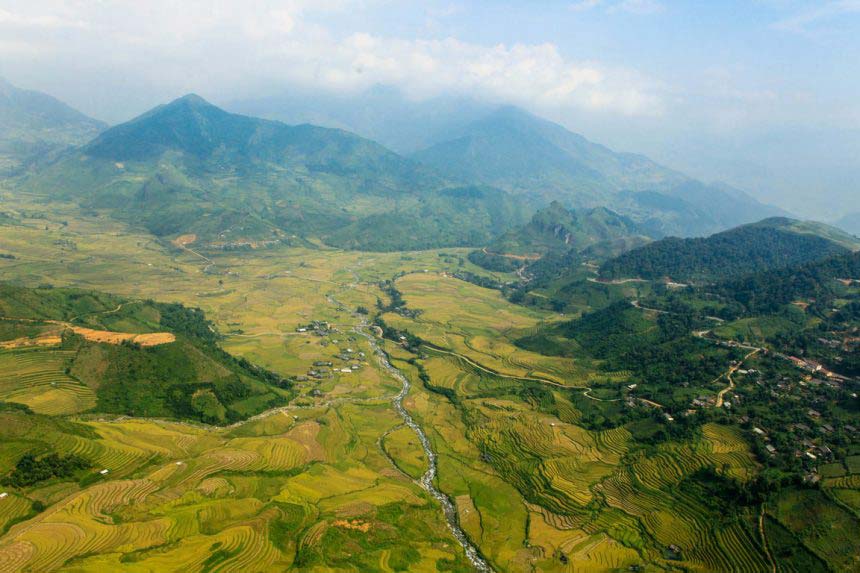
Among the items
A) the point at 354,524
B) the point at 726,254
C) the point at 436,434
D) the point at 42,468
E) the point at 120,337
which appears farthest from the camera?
the point at 726,254

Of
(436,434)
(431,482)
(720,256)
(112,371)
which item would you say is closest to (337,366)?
(436,434)

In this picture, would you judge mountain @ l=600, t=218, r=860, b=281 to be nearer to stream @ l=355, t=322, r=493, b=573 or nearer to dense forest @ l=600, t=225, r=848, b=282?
dense forest @ l=600, t=225, r=848, b=282

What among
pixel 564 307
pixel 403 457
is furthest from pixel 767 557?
pixel 564 307

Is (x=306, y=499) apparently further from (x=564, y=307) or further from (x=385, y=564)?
(x=564, y=307)

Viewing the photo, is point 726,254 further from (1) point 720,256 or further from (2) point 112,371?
(2) point 112,371

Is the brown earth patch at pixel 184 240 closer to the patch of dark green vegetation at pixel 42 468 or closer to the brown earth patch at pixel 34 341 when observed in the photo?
the brown earth patch at pixel 34 341

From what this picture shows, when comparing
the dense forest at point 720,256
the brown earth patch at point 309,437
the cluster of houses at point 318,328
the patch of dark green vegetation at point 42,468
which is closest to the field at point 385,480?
the brown earth patch at point 309,437
